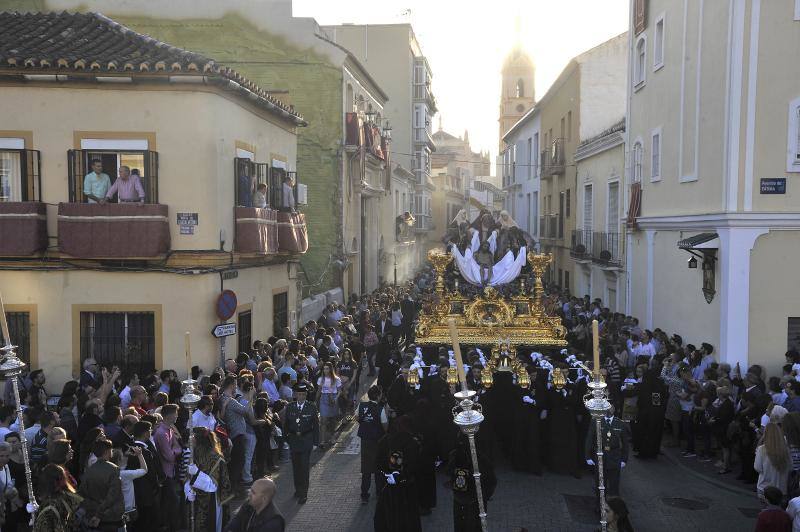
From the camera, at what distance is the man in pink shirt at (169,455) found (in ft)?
29.7

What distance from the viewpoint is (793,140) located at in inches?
587

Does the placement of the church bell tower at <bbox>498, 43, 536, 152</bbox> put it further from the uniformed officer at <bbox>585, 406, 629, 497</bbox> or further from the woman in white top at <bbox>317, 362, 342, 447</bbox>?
the uniformed officer at <bbox>585, 406, 629, 497</bbox>

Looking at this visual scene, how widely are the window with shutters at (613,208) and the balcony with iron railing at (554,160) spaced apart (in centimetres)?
817

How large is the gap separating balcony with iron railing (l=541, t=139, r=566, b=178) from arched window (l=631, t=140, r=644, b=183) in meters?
12.1

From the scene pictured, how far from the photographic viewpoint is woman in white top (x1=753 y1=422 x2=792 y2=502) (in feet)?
→ 29.1

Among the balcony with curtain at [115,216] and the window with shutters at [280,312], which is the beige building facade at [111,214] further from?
the window with shutters at [280,312]

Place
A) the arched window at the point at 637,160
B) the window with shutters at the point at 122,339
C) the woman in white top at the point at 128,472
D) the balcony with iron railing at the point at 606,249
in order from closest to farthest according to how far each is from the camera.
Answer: the woman in white top at the point at 128,472
the window with shutters at the point at 122,339
the arched window at the point at 637,160
the balcony with iron railing at the point at 606,249

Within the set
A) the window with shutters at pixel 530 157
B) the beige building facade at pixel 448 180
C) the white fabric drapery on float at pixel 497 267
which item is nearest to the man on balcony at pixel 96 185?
the white fabric drapery on float at pixel 497 267

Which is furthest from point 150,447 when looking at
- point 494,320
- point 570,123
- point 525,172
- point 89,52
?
point 525,172

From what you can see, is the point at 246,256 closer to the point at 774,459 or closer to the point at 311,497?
the point at 311,497

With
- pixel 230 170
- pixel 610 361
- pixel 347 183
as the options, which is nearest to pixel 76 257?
pixel 230 170

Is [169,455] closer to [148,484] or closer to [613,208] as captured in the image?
[148,484]

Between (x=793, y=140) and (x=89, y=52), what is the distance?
1336 centimetres

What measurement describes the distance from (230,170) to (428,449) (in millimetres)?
7608
